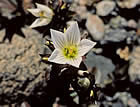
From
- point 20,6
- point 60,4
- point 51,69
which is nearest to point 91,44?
point 51,69

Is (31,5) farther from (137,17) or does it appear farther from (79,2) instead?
(137,17)

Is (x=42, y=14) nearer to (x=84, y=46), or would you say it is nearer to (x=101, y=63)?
(x=84, y=46)

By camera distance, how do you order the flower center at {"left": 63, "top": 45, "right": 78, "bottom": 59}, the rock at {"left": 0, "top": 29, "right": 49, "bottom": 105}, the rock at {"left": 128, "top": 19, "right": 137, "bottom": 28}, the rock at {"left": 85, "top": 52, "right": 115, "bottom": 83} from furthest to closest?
1. the rock at {"left": 128, "top": 19, "right": 137, "bottom": 28}
2. the rock at {"left": 85, "top": 52, "right": 115, "bottom": 83}
3. the rock at {"left": 0, "top": 29, "right": 49, "bottom": 105}
4. the flower center at {"left": 63, "top": 45, "right": 78, "bottom": 59}

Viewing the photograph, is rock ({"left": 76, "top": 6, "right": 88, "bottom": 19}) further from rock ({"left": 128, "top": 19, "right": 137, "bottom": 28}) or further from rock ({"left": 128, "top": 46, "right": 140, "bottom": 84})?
rock ({"left": 128, "top": 46, "right": 140, "bottom": 84})

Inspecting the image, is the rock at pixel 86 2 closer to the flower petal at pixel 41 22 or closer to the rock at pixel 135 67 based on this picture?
the flower petal at pixel 41 22

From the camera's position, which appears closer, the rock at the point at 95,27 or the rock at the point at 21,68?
the rock at the point at 21,68

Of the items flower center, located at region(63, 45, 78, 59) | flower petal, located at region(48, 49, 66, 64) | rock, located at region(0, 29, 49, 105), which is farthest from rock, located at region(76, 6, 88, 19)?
flower petal, located at region(48, 49, 66, 64)

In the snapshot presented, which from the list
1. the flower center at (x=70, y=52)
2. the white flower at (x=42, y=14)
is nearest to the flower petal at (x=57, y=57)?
the flower center at (x=70, y=52)

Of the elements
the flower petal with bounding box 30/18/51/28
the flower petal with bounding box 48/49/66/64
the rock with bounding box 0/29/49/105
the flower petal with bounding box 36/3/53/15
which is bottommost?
the rock with bounding box 0/29/49/105
